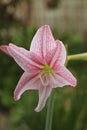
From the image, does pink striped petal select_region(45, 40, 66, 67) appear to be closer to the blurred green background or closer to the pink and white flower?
the pink and white flower

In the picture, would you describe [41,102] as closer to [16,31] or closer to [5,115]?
[16,31]

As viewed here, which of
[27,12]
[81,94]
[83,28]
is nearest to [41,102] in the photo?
[81,94]

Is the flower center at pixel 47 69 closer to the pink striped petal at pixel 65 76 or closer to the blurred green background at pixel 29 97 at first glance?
the pink striped petal at pixel 65 76

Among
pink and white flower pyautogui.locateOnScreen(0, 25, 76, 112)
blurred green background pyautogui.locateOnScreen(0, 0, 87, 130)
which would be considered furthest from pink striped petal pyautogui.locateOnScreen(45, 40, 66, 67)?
blurred green background pyautogui.locateOnScreen(0, 0, 87, 130)

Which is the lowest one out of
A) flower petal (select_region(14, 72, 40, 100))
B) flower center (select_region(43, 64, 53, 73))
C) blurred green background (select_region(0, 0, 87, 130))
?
blurred green background (select_region(0, 0, 87, 130))

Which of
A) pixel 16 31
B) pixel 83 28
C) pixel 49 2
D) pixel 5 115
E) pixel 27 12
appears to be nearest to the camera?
pixel 16 31
